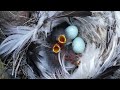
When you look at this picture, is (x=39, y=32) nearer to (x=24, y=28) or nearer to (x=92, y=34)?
(x=24, y=28)

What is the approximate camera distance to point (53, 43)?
4.05m

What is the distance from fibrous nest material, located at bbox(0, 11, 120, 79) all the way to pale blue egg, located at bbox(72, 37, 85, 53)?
4 cm

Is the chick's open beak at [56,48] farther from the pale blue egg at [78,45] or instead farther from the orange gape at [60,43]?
the pale blue egg at [78,45]

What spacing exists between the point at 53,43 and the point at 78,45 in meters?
0.22

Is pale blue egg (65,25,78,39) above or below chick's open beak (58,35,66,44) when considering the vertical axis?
above

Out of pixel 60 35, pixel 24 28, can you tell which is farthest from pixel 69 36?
pixel 24 28

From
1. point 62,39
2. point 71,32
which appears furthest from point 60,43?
point 71,32

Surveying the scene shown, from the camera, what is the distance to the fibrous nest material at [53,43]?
4039mm

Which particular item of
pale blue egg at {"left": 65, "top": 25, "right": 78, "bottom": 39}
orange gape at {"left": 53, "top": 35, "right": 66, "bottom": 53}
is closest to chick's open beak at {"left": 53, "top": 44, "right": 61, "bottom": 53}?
orange gape at {"left": 53, "top": 35, "right": 66, "bottom": 53}

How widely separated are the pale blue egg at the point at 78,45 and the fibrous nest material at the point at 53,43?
0.14 ft

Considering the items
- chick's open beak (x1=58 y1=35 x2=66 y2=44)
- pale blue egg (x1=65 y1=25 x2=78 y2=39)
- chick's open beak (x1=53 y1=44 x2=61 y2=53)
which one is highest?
pale blue egg (x1=65 y1=25 x2=78 y2=39)

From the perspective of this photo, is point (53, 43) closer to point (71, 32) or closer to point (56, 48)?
point (56, 48)

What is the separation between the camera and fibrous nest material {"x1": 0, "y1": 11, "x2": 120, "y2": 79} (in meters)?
4.04

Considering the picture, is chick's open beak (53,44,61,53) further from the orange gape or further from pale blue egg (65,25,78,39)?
pale blue egg (65,25,78,39)
